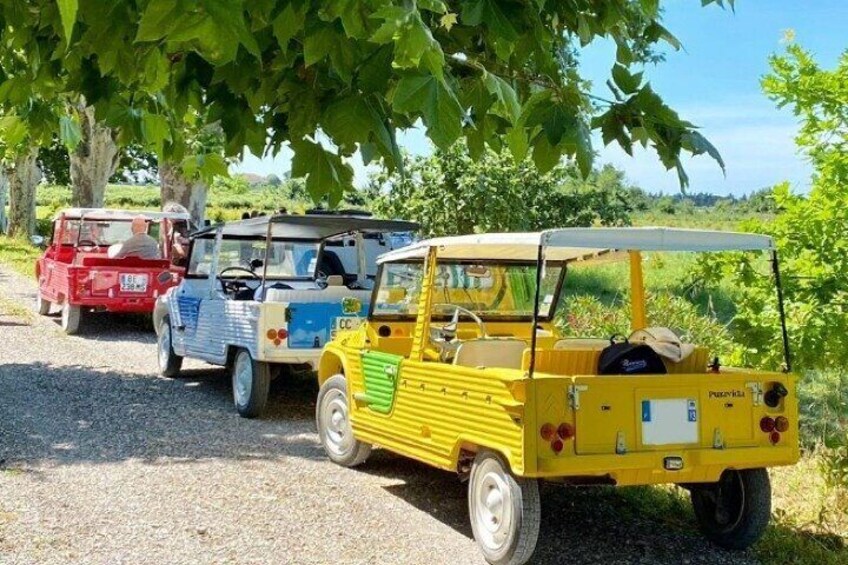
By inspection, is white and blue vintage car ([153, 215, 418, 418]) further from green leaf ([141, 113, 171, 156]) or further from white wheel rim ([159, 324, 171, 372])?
green leaf ([141, 113, 171, 156])

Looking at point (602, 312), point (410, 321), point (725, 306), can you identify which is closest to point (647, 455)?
point (410, 321)

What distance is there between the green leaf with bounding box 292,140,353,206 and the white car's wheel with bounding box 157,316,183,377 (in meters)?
9.24

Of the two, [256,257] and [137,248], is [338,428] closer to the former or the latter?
[256,257]

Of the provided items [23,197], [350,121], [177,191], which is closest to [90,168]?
[177,191]

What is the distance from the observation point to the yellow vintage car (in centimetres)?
523

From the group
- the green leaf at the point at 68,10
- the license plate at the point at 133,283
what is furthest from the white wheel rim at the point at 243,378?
the green leaf at the point at 68,10

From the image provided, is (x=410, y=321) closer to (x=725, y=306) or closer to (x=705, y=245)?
(x=705, y=245)

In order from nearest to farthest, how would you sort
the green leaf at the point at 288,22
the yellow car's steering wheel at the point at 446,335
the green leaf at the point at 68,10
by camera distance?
the green leaf at the point at 68,10 → the green leaf at the point at 288,22 → the yellow car's steering wheel at the point at 446,335

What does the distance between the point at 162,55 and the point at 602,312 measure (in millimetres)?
9590

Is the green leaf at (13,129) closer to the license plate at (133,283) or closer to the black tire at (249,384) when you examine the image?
the black tire at (249,384)

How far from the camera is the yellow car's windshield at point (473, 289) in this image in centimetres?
748

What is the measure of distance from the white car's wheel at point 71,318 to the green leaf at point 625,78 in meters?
Answer: 13.8

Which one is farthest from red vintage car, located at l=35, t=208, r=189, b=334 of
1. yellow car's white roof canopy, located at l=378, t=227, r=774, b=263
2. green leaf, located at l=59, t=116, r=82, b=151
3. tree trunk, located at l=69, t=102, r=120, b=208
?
tree trunk, located at l=69, t=102, r=120, b=208

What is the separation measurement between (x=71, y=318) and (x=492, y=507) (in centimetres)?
1159
